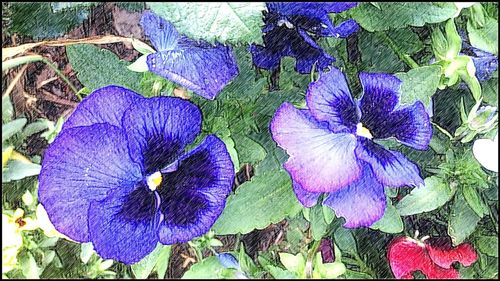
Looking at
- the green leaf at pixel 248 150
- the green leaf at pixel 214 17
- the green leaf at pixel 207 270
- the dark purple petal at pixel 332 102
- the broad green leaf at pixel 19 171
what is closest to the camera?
the green leaf at pixel 214 17

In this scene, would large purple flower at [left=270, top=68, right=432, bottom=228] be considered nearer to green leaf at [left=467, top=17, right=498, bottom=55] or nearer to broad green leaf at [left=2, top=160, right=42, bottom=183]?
green leaf at [left=467, top=17, right=498, bottom=55]

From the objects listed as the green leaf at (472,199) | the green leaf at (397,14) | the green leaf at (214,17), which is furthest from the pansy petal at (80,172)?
the green leaf at (472,199)

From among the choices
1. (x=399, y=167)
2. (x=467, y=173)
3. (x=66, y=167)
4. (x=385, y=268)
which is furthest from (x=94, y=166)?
(x=385, y=268)

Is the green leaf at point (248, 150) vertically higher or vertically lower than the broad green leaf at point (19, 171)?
higher

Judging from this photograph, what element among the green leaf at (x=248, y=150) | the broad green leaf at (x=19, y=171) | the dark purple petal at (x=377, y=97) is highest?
the dark purple petal at (x=377, y=97)

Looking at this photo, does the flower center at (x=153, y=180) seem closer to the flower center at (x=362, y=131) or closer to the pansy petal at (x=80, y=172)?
the pansy petal at (x=80, y=172)

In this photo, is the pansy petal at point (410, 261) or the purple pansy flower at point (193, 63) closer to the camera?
the purple pansy flower at point (193, 63)

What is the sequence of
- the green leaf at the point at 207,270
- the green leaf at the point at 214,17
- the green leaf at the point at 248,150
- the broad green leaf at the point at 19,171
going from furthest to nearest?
1. the broad green leaf at the point at 19,171
2. the green leaf at the point at 207,270
3. the green leaf at the point at 248,150
4. the green leaf at the point at 214,17
